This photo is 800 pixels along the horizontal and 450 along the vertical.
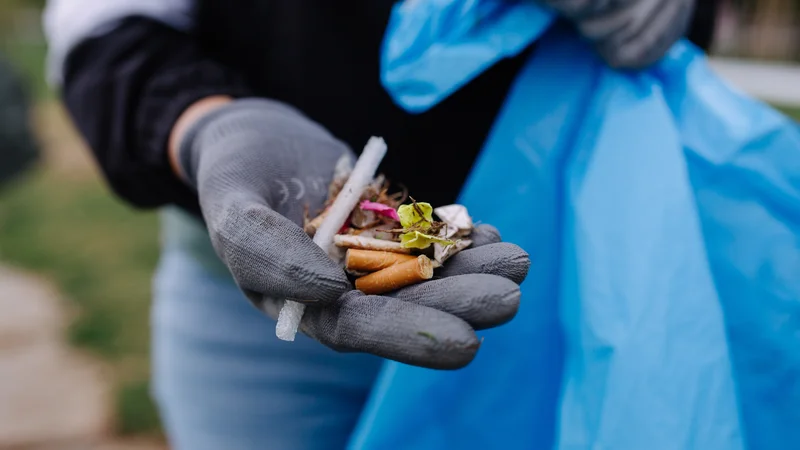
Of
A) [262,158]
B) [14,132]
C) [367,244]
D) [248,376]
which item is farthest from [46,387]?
[367,244]

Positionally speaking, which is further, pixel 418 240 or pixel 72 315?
pixel 72 315

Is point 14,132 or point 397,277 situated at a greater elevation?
point 397,277

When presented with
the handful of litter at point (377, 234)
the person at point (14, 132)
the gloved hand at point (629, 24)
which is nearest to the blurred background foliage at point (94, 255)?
the person at point (14, 132)

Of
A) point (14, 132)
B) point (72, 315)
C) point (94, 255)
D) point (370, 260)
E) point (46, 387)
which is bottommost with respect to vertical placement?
point (94, 255)

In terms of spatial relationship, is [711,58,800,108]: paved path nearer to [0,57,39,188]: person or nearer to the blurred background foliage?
the blurred background foliage

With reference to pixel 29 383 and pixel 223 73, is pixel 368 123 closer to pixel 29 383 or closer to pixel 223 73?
pixel 223 73

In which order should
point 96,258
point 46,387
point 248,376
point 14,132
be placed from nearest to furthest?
point 248,376 < point 46,387 < point 14,132 < point 96,258

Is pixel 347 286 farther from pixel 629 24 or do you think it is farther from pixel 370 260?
pixel 629 24
